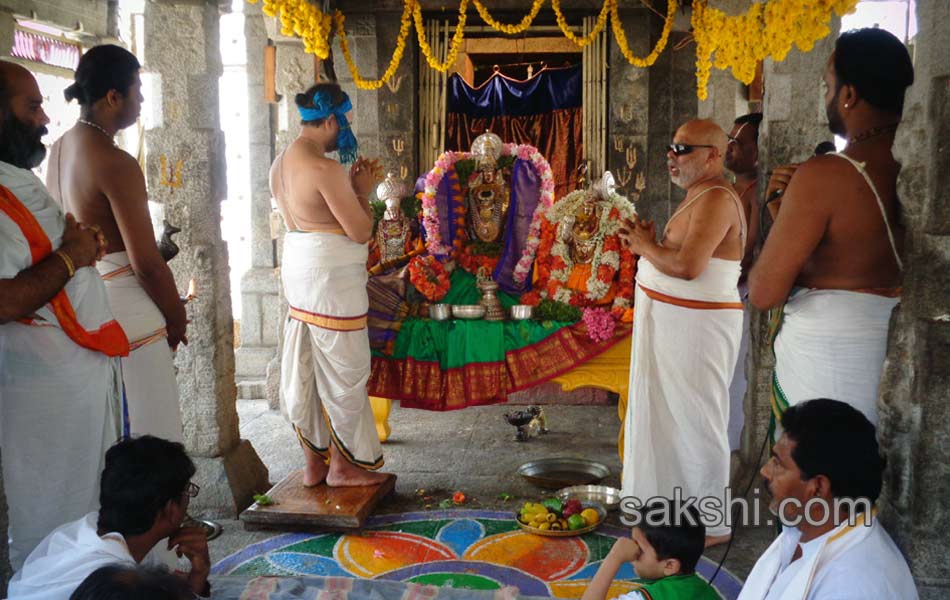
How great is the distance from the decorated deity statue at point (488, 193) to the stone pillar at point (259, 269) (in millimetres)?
3279

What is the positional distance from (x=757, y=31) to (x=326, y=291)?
340cm

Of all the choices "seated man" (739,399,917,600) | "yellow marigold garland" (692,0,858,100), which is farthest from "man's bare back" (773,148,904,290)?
"yellow marigold garland" (692,0,858,100)

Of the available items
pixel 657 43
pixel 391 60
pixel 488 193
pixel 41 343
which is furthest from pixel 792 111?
pixel 391 60

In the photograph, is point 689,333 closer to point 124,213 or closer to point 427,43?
point 124,213

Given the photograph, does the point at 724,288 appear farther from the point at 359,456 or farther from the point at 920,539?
the point at 359,456

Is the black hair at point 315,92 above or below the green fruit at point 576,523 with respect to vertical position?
above

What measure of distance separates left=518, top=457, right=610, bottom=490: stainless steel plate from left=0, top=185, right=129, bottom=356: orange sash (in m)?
2.95

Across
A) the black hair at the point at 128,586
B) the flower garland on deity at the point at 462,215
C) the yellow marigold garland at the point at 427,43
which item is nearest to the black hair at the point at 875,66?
the black hair at the point at 128,586

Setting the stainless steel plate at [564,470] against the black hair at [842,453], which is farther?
A: the stainless steel plate at [564,470]

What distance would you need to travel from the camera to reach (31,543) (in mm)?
2838

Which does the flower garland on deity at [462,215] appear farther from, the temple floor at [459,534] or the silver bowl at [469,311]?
the temple floor at [459,534]

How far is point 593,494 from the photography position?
4922mm

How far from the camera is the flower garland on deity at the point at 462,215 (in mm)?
5750

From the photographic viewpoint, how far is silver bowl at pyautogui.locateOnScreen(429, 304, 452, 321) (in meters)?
5.51
